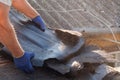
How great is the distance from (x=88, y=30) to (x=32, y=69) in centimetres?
152

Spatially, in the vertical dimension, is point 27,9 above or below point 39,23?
above

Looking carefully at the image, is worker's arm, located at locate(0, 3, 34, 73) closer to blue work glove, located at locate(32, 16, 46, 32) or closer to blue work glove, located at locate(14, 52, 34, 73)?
blue work glove, located at locate(14, 52, 34, 73)

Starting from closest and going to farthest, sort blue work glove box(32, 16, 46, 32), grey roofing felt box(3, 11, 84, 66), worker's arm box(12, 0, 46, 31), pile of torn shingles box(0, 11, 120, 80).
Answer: pile of torn shingles box(0, 11, 120, 80) < grey roofing felt box(3, 11, 84, 66) < worker's arm box(12, 0, 46, 31) < blue work glove box(32, 16, 46, 32)

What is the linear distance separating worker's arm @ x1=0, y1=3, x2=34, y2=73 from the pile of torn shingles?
0.10 meters

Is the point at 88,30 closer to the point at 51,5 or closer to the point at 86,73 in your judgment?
the point at 51,5

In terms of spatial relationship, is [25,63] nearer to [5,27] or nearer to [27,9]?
[5,27]

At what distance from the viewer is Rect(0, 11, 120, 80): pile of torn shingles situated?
2922mm

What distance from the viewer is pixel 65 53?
309cm

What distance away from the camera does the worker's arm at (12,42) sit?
116 inches

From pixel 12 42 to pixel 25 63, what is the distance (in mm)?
211

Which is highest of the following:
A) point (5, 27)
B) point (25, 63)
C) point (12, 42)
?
point (5, 27)

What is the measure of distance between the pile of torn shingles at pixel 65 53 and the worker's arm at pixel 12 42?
10 cm

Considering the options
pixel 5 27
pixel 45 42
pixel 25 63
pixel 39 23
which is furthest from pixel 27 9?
pixel 25 63

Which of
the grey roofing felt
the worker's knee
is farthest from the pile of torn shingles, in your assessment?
the worker's knee
